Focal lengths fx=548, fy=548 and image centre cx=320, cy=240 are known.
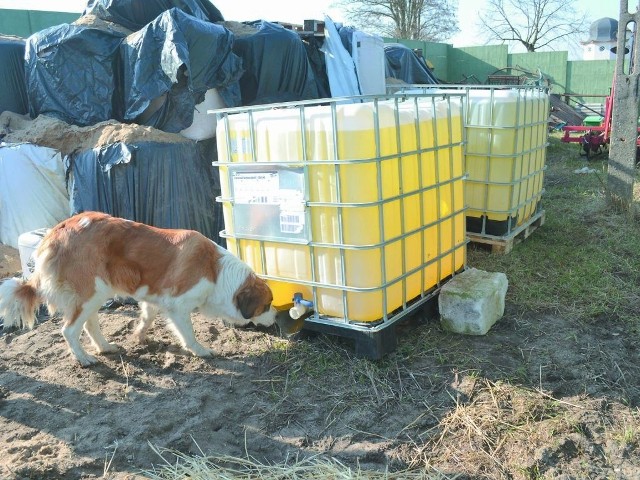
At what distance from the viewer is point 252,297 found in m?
4.06

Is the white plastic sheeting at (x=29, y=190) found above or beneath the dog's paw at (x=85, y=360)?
above

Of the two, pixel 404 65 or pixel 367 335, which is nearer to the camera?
pixel 367 335

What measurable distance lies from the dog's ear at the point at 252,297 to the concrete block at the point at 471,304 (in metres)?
1.38

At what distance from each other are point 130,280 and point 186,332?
0.56 m

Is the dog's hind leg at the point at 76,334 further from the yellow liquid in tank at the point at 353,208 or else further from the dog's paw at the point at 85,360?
the yellow liquid in tank at the point at 353,208

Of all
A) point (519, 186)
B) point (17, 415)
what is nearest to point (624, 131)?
point (519, 186)

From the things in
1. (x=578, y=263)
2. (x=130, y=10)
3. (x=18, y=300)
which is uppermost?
(x=130, y=10)

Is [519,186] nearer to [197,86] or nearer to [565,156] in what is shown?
[197,86]

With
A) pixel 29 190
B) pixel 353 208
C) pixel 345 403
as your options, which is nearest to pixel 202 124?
pixel 29 190

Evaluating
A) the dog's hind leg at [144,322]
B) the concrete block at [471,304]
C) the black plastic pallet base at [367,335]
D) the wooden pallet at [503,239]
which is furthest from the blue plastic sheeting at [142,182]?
the concrete block at [471,304]

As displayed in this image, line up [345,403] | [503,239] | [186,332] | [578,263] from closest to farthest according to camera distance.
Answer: [345,403]
[186,332]
[578,263]
[503,239]

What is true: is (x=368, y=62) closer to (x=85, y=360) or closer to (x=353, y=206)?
(x=353, y=206)

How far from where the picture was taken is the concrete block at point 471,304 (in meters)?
4.19

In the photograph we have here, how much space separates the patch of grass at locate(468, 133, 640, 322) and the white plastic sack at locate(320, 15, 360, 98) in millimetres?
3899
